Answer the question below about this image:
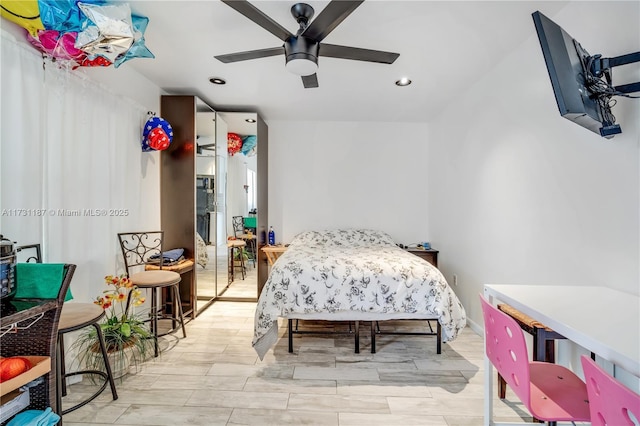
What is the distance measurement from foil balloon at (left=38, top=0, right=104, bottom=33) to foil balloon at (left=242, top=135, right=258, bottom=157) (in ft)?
6.96

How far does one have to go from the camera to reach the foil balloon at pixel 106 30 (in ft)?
5.18

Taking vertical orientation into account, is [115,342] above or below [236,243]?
below

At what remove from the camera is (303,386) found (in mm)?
1995

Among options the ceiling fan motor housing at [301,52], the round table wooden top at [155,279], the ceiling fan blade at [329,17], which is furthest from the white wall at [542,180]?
the round table wooden top at [155,279]

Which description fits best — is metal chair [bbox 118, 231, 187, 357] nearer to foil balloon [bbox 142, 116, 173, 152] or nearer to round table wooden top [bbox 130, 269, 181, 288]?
round table wooden top [bbox 130, 269, 181, 288]

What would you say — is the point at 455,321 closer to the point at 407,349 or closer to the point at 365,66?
the point at 407,349

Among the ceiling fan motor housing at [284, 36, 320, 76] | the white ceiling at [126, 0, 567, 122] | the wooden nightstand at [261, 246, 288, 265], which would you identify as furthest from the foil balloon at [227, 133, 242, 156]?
the ceiling fan motor housing at [284, 36, 320, 76]

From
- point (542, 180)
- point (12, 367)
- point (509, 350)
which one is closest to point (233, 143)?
point (12, 367)

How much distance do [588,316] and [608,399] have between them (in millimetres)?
468

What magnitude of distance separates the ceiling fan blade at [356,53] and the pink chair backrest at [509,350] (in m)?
1.58

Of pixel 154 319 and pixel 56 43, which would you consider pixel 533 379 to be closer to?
pixel 154 319

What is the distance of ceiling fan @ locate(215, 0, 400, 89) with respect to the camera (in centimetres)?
151

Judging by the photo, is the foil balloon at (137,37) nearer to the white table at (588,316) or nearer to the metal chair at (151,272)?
the metal chair at (151,272)

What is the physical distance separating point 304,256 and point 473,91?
238 cm
